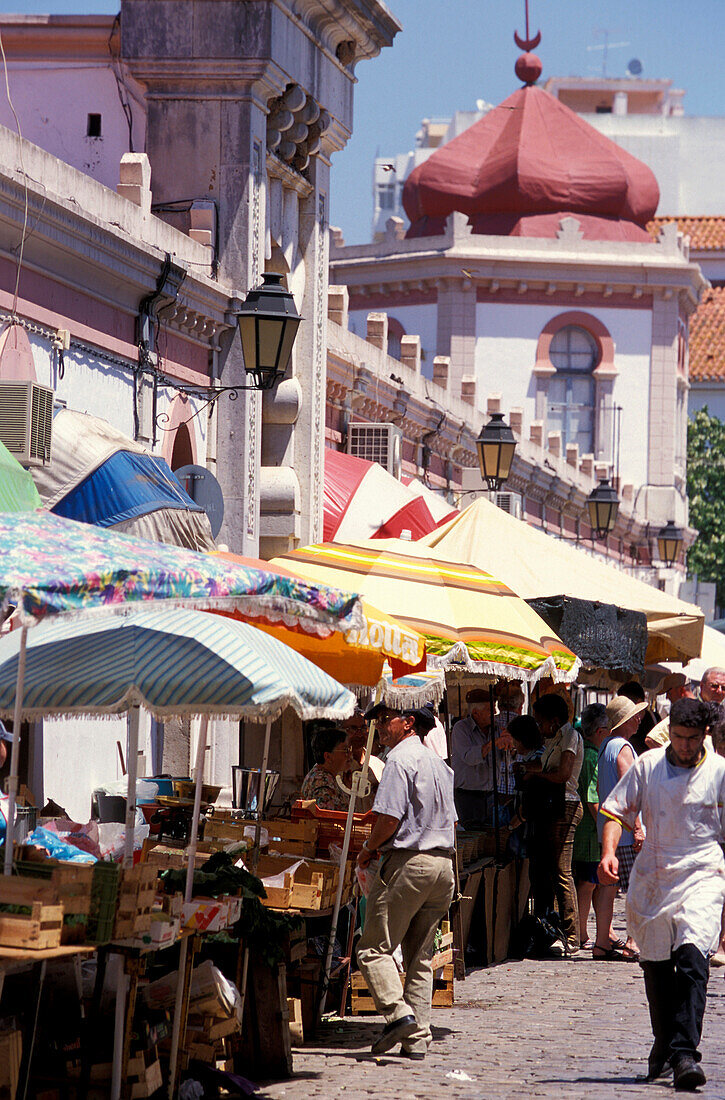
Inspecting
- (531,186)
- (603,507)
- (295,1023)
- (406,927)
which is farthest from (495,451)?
(531,186)

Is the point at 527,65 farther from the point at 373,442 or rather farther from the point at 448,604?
the point at 448,604

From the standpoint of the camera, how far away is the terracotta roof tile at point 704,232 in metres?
68.0

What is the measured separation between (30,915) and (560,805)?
7412mm

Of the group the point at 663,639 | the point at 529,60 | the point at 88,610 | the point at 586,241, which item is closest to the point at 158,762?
the point at 663,639

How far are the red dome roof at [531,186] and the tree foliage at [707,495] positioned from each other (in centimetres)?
951

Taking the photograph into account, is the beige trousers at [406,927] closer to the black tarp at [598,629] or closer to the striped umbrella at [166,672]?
the striped umbrella at [166,672]

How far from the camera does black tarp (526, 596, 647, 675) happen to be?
14.1 metres

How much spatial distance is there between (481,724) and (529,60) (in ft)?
143

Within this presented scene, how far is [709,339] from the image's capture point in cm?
6756

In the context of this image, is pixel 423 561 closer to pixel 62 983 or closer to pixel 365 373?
pixel 62 983

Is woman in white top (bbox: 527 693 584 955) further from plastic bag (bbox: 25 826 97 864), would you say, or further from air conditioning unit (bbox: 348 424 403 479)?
air conditioning unit (bbox: 348 424 403 479)

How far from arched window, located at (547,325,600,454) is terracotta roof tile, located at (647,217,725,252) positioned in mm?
20157

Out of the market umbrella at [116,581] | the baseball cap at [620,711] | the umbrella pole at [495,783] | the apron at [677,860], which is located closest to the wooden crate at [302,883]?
the apron at [677,860]

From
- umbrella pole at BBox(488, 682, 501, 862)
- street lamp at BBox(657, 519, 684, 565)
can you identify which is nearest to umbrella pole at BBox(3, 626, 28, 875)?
umbrella pole at BBox(488, 682, 501, 862)
